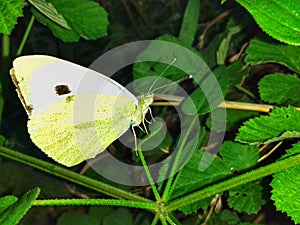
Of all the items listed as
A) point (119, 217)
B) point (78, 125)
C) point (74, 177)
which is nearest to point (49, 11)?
point (78, 125)

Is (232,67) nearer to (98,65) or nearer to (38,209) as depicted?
(98,65)

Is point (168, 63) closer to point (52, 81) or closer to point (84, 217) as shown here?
point (52, 81)

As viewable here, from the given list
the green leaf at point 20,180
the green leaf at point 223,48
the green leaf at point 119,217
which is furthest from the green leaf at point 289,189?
the green leaf at point 20,180

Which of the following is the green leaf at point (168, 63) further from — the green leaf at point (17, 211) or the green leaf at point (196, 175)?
the green leaf at point (17, 211)

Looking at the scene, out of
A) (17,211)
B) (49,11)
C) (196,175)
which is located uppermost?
(49,11)

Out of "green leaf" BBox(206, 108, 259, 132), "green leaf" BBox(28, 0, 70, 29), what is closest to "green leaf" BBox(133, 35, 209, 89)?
"green leaf" BBox(206, 108, 259, 132)

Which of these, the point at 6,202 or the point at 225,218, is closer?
the point at 6,202

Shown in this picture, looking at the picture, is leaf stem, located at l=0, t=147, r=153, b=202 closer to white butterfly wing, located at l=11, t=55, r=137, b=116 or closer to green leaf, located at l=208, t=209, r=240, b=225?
white butterfly wing, located at l=11, t=55, r=137, b=116
